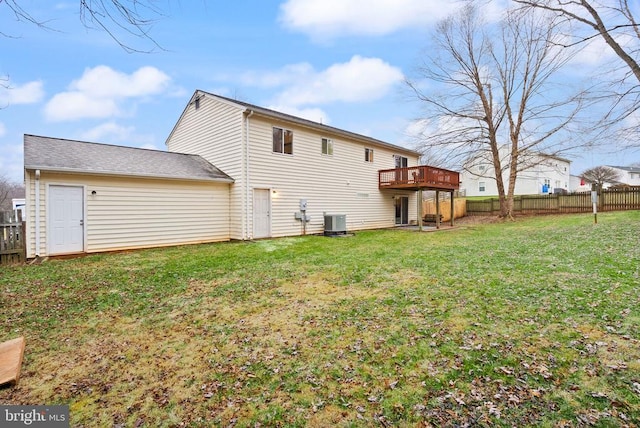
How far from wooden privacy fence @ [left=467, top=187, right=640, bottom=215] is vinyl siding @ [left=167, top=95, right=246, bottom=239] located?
18.1m

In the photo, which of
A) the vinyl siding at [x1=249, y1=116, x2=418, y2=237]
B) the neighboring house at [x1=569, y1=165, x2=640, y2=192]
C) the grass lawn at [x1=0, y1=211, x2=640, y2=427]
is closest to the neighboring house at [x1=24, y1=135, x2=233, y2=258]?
the vinyl siding at [x1=249, y1=116, x2=418, y2=237]

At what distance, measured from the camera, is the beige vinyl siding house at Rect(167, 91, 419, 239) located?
11555 mm

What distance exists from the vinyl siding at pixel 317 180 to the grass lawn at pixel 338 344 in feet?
20.6

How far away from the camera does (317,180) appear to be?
45.4 ft

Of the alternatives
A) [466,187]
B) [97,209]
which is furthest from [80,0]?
[466,187]

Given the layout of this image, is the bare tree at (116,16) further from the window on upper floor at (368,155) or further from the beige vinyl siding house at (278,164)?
the window on upper floor at (368,155)

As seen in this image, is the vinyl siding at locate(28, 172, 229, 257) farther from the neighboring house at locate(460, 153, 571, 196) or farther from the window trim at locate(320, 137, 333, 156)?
the neighboring house at locate(460, 153, 571, 196)

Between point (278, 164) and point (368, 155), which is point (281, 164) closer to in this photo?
point (278, 164)

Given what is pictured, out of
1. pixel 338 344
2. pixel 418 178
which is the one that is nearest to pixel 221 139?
pixel 418 178

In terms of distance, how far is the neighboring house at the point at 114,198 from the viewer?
27.2 ft

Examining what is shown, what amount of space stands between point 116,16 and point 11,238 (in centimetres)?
823

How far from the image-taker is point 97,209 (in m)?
9.14

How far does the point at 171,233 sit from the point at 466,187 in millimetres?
33772

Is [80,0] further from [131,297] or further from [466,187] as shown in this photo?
[466,187]
